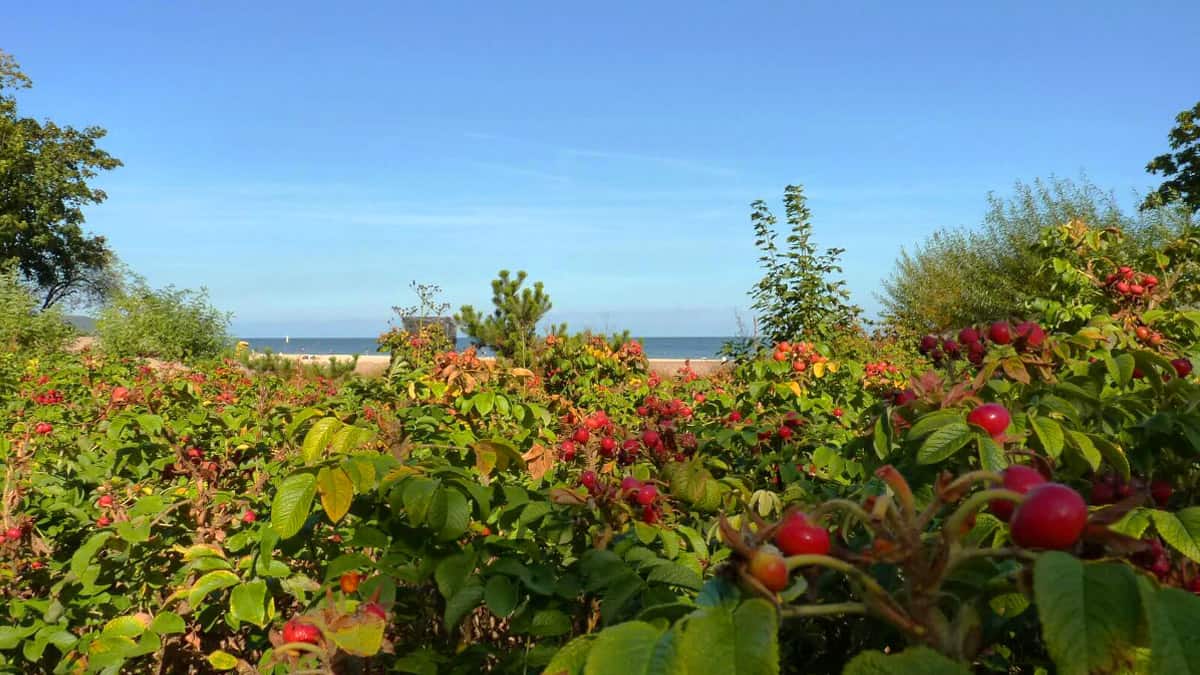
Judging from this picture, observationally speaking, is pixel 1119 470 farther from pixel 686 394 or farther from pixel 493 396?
pixel 686 394


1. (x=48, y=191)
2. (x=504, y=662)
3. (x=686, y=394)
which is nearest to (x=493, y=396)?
(x=504, y=662)

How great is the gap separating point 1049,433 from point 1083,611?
826 mm

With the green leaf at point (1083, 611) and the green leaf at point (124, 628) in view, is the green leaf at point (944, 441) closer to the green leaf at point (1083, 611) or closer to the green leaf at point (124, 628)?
the green leaf at point (1083, 611)

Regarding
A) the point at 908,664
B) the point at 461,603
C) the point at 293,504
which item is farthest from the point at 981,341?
the point at 293,504

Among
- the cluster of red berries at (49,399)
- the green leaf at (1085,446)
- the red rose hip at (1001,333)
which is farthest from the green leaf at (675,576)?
the cluster of red berries at (49,399)

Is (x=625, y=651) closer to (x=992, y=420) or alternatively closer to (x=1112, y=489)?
(x=992, y=420)

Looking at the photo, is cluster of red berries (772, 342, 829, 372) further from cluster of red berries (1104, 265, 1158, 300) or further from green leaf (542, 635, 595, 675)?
green leaf (542, 635, 595, 675)

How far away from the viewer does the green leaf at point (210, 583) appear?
5.33ft

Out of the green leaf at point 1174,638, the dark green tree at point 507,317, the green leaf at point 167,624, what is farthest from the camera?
the dark green tree at point 507,317

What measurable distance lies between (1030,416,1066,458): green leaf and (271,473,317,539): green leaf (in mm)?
1299

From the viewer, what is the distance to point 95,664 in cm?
157

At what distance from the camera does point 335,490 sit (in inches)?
58.0

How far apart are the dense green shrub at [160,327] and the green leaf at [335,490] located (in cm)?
1648

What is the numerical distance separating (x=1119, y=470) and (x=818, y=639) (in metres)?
0.62
